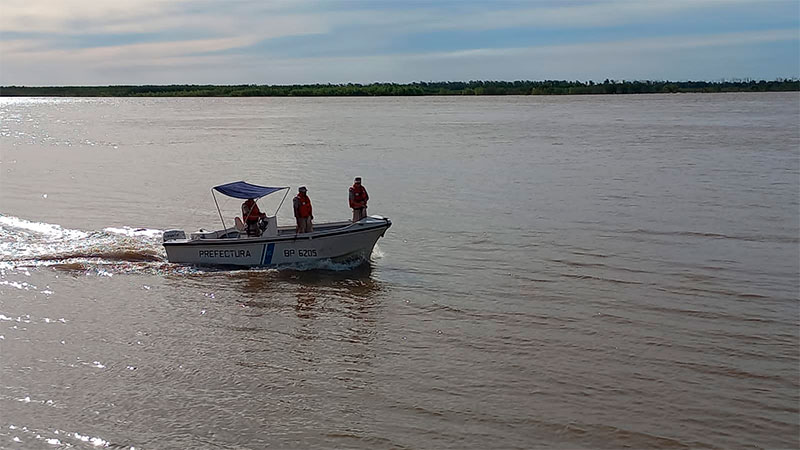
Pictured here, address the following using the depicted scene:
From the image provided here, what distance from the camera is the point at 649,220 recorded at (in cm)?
2020

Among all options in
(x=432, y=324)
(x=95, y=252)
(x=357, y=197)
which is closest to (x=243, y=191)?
(x=357, y=197)

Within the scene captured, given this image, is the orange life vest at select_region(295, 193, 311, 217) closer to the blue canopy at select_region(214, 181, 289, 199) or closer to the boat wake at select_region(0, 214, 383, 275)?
the blue canopy at select_region(214, 181, 289, 199)

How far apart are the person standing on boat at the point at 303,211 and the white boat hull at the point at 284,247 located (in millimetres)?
231

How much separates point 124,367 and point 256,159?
88.7 ft

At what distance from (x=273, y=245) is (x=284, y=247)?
0.72 ft

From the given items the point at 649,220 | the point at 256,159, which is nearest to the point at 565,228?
the point at 649,220

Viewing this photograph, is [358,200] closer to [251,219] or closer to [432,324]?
[251,219]

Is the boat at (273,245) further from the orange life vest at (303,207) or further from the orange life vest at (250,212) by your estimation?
the orange life vest at (303,207)

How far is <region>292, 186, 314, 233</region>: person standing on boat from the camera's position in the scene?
53.8 feet

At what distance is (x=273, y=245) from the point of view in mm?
16453

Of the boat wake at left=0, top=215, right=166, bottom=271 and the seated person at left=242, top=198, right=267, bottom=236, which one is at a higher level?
the seated person at left=242, top=198, right=267, bottom=236

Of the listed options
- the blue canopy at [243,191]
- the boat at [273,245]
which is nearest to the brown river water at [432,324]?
the boat at [273,245]

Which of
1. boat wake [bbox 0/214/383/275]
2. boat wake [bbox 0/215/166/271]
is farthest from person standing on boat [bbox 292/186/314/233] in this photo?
boat wake [bbox 0/215/166/271]

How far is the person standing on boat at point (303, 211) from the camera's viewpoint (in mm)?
16391
